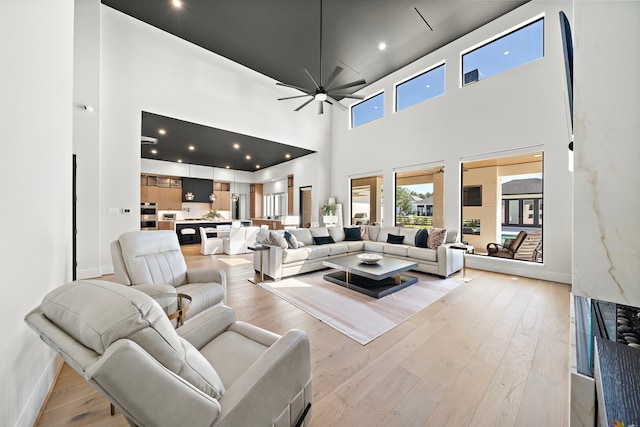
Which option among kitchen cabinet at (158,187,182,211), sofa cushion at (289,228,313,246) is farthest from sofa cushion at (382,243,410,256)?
kitchen cabinet at (158,187,182,211)

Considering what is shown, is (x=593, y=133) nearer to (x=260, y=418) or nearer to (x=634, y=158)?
(x=634, y=158)

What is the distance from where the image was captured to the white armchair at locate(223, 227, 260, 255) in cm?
687

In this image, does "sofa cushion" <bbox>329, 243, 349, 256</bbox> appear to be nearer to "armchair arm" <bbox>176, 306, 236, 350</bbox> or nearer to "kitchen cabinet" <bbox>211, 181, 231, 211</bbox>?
"armchair arm" <bbox>176, 306, 236, 350</bbox>

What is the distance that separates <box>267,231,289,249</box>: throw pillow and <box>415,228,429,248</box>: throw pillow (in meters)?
2.73

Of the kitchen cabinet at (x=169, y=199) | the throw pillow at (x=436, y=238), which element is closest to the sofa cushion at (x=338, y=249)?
the throw pillow at (x=436, y=238)

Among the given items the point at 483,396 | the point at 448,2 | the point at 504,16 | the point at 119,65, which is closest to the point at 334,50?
the point at 448,2

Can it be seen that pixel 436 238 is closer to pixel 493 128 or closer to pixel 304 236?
pixel 493 128

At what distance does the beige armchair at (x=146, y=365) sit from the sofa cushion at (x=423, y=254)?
4.03 m

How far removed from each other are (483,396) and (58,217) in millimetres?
3565

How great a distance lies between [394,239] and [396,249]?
1.79 feet

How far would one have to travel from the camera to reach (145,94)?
4.99 m

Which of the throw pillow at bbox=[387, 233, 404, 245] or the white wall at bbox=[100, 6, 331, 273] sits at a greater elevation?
the white wall at bbox=[100, 6, 331, 273]

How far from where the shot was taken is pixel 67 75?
2.41 meters

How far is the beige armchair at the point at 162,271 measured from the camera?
7.48 feet
